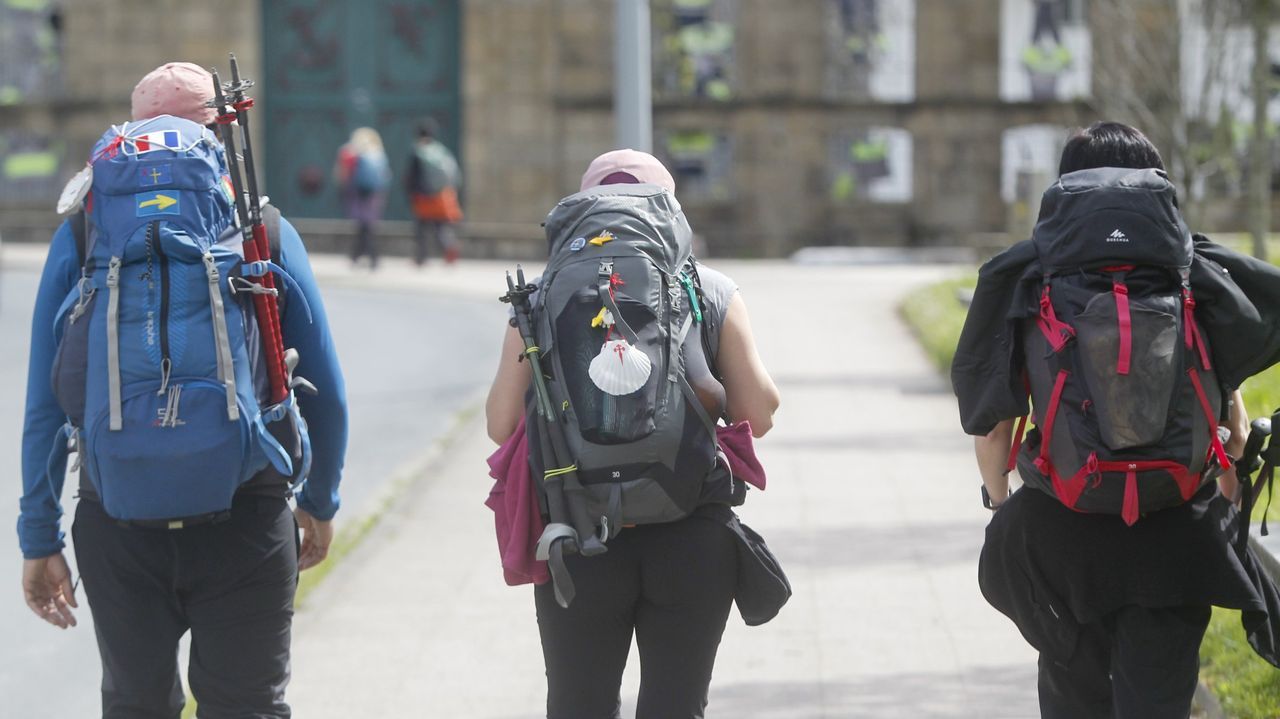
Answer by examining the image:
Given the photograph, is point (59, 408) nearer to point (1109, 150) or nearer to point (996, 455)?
point (996, 455)

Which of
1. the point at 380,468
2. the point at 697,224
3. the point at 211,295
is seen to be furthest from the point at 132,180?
the point at 697,224

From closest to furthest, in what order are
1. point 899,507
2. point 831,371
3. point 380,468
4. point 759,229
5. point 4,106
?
point 899,507, point 380,468, point 831,371, point 759,229, point 4,106

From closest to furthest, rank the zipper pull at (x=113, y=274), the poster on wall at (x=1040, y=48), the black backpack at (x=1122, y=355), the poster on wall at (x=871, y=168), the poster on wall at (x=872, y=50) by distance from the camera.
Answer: the zipper pull at (x=113, y=274) → the black backpack at (x=1122, y=355) → the poster on wall at (x=871, y=168) → the poster on wall at (x=1040, y=48) → the poster on wall at (x=872, y=50)

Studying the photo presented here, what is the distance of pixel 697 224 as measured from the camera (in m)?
28.0

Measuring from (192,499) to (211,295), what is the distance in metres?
0.40

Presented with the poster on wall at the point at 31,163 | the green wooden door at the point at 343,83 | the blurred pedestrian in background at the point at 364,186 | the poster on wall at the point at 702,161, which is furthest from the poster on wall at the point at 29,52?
the poster on wall at the point at 702,161

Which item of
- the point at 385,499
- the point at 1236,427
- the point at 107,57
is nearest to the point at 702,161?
the point at 107,57

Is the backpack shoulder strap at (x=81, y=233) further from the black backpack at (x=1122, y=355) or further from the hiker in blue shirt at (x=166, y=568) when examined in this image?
the black backpack at (x=1122, y=355)

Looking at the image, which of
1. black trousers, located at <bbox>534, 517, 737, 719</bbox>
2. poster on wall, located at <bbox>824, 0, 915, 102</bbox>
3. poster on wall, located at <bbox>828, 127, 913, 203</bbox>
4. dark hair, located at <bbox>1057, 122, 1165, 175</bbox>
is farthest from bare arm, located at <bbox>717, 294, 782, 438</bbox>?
poster on wall, located at <bbox>824, 0, 915, 102</bbox>

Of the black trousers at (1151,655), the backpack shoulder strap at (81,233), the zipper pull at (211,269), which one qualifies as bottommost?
the black trousers at (1151,655)

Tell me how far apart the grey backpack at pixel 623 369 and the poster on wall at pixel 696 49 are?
2443 centimetres

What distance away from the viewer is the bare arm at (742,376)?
430 cm

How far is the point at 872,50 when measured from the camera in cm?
2897

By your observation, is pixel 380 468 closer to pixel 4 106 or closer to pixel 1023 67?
pixel 1023 67
